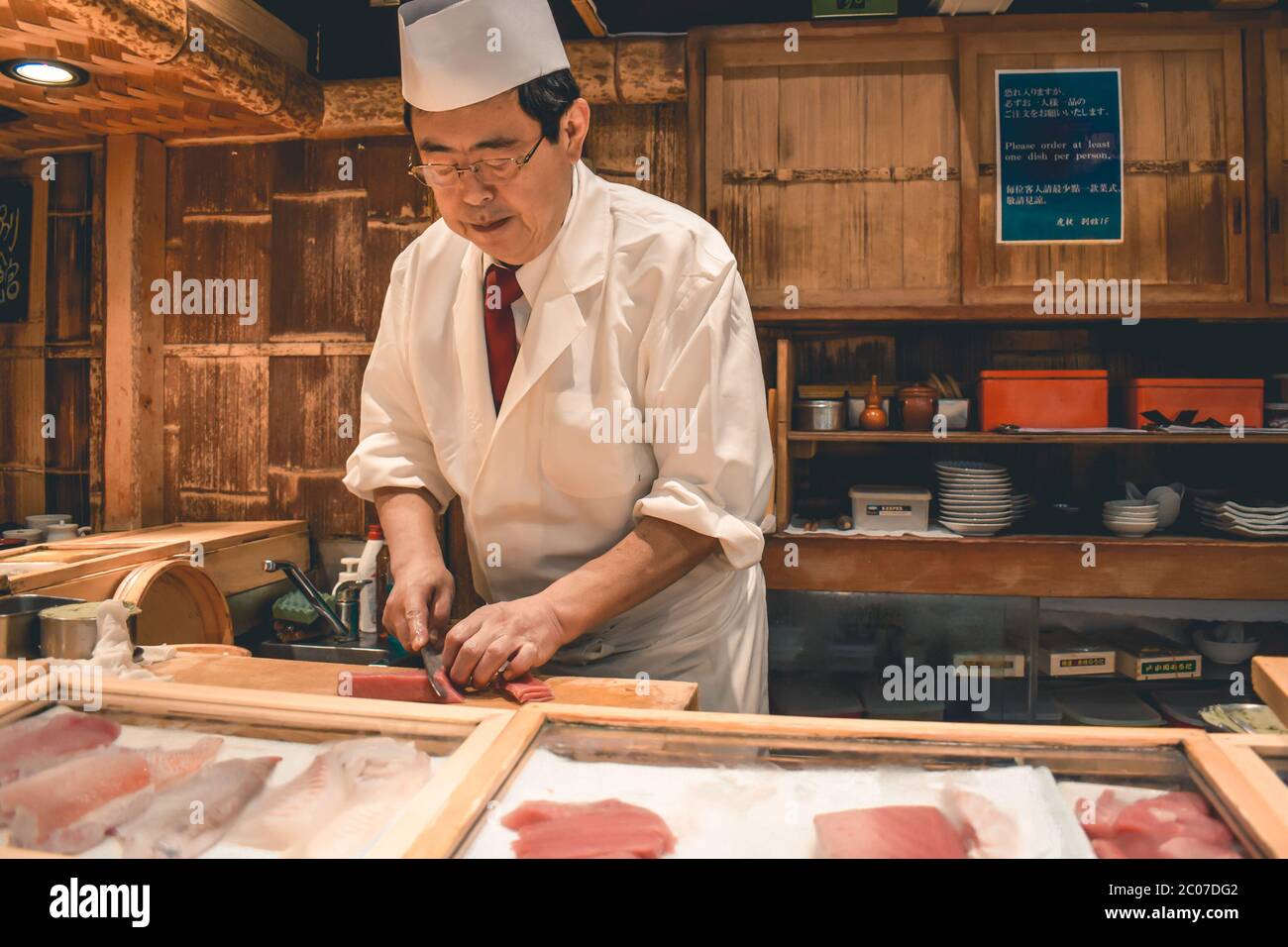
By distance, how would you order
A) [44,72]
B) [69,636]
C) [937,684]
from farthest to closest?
[937,684], [44,72], [69,636]

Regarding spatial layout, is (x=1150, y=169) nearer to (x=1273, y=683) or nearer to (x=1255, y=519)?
(x=1255, y=519)

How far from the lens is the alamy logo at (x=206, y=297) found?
3963mm

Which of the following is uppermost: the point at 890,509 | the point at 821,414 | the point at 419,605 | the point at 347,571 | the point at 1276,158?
the point at 1276,158

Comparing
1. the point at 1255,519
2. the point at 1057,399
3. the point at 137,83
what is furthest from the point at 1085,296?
the point at 137,83

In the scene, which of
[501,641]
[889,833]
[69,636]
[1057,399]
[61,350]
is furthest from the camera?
[61,350]

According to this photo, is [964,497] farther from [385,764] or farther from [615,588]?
[385,764]

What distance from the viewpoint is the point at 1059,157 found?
3.39 m

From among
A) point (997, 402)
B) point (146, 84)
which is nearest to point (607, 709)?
point (997, 402)

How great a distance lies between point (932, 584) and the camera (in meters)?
3.38

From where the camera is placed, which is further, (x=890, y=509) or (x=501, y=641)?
(x=890, y=509)

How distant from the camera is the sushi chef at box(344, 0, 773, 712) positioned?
1.60m

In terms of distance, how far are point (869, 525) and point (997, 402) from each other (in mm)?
705

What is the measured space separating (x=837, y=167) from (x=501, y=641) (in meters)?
2.74

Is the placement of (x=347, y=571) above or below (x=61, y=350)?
below
